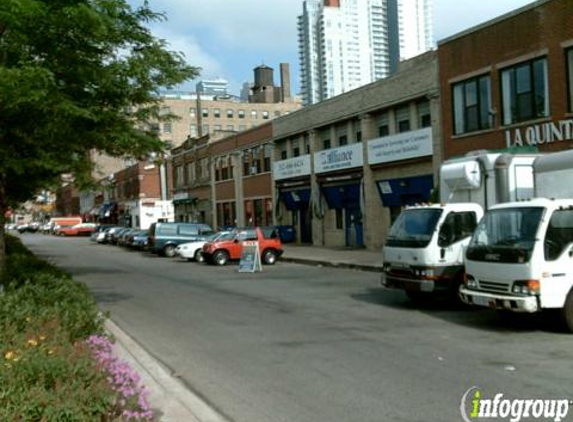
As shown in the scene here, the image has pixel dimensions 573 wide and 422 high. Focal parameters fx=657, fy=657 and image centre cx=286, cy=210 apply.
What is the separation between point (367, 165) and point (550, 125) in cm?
1165

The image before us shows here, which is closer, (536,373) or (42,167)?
(536,373)

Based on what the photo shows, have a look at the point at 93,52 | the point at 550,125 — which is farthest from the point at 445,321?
the point at 550,125

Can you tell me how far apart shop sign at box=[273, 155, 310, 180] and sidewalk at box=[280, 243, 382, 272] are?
16.9 feet

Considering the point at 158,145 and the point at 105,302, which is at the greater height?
the point at 158,145

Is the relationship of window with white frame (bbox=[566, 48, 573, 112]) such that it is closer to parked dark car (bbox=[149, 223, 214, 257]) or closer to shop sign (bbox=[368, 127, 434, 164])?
shop sign (bbox=[368, 127, 434, 164])

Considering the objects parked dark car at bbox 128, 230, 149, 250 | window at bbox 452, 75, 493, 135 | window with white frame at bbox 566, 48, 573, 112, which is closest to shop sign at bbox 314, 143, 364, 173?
window at bbox 452, 75, 493, 135

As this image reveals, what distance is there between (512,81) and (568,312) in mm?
14430

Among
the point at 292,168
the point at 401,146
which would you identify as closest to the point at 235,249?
the point at 401,146

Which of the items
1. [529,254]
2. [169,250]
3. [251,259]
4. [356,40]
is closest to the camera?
[529,254]

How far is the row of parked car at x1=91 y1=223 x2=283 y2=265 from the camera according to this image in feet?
91.8

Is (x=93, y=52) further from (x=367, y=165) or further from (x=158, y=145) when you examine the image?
(x=367, y=165)

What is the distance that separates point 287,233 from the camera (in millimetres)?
39875

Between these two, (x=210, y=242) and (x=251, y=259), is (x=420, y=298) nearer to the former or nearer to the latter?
(x=251, y=259)

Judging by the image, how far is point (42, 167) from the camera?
452 inches
